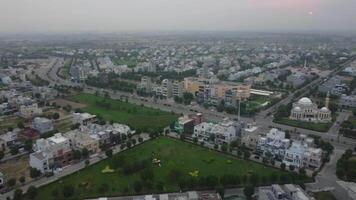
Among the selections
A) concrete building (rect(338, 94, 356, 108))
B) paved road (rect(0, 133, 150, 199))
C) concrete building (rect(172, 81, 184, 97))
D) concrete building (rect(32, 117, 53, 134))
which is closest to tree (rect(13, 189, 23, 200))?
paved road (rect(0, 133, 150, 199))

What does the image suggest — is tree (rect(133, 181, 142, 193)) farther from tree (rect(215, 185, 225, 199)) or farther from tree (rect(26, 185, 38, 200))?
tree (rect(26, 185, 38, 200))

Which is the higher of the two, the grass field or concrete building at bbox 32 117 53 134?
concrete building at bbox 32 117 53 134

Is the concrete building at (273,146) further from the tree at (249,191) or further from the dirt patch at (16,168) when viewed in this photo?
the dirt patch at (16,168)

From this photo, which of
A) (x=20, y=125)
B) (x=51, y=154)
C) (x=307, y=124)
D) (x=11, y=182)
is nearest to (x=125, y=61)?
(x=20, y=125)

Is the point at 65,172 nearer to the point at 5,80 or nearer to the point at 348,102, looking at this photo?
the point at 348,102

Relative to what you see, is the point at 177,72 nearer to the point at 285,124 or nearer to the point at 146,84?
the point at 146,84

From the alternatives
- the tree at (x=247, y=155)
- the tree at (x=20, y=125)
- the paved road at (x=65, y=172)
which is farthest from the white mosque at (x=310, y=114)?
the tree at (x=20, y=125)
